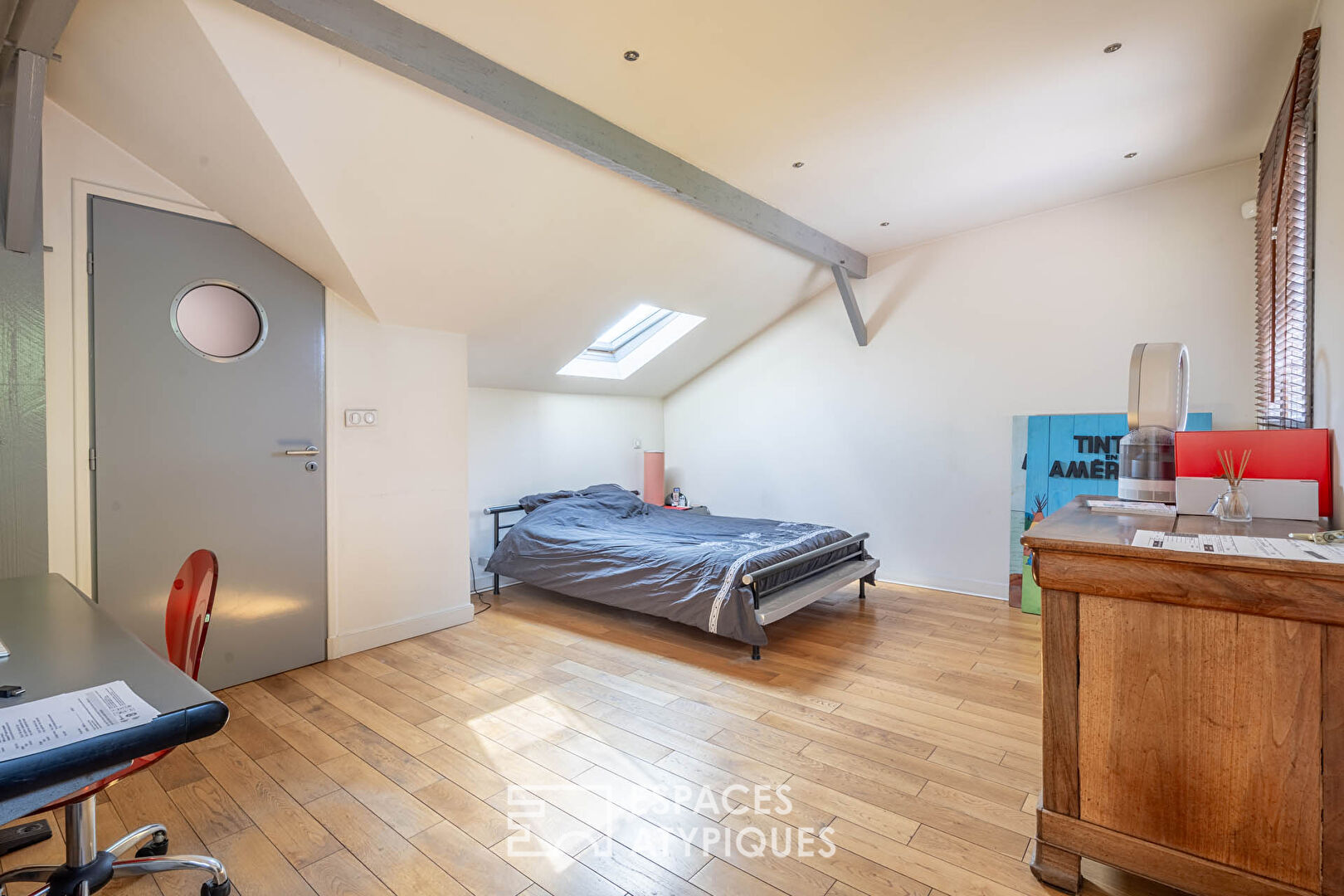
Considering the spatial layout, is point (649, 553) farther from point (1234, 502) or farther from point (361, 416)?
point (1234, 502)

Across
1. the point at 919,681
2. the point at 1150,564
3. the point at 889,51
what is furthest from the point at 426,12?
the point at 919,681

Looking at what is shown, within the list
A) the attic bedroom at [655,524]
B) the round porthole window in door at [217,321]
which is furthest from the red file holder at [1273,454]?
the round porthole window in door at [217,321]

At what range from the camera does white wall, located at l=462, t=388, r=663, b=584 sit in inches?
185

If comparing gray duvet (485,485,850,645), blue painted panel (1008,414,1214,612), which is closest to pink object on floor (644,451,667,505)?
gray duvet (485,485,850,645)

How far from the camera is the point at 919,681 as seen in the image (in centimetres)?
290

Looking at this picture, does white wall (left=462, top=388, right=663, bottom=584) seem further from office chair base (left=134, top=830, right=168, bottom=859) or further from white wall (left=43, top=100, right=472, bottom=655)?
office chair base (left=134, top=830, right=168, bottom=859)

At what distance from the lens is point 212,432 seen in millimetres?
2807

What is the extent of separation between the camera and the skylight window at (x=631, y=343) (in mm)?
5160

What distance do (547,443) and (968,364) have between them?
335 centimetres

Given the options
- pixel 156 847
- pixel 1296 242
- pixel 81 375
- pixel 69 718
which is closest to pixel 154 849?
pixel 156 847

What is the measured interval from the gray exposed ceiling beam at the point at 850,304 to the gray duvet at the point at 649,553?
1.60 meters

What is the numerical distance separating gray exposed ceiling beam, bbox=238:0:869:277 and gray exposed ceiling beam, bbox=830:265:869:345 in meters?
1.11

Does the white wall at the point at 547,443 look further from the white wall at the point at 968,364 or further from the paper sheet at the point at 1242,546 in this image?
the paper sheet at the point at 1242,546

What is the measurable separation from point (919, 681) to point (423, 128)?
10.9 feet
